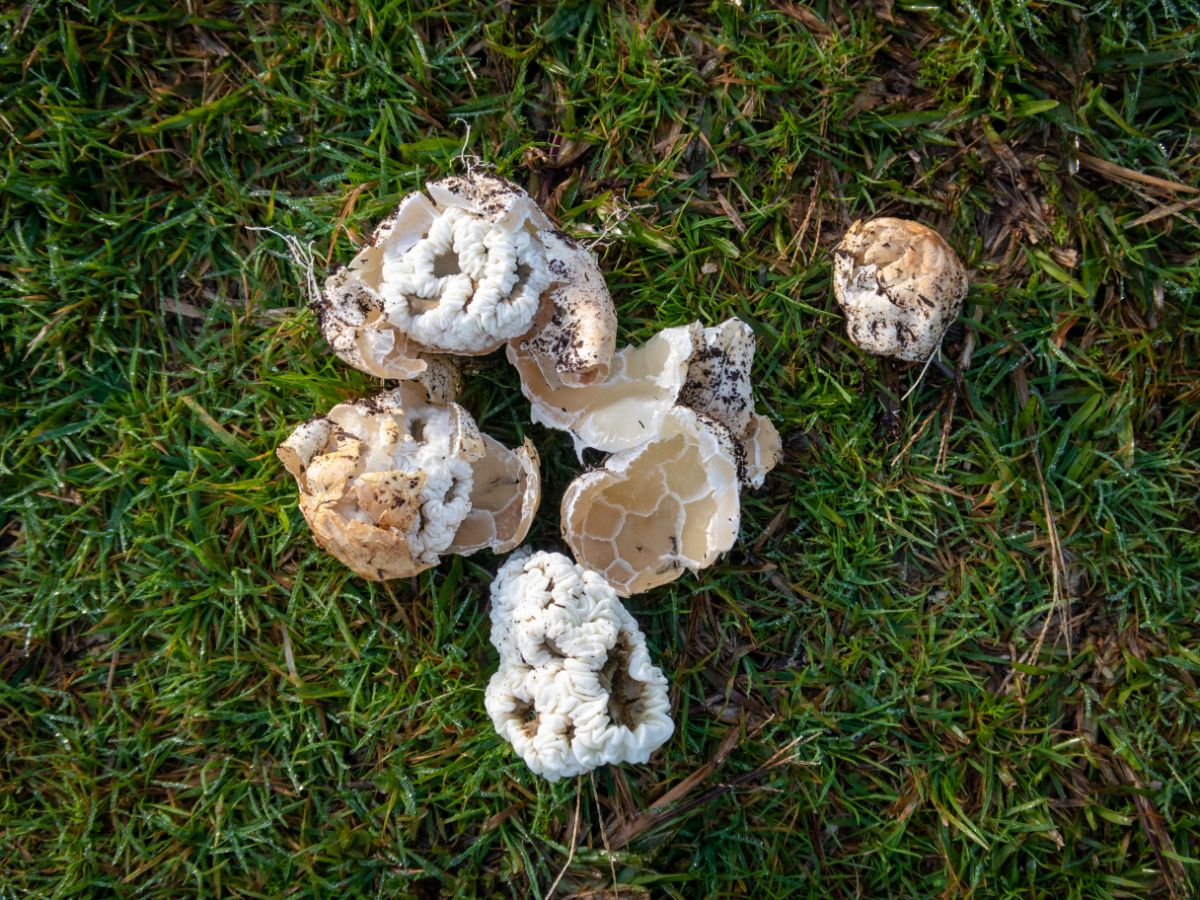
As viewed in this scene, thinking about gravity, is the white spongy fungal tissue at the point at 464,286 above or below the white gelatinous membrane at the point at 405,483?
above

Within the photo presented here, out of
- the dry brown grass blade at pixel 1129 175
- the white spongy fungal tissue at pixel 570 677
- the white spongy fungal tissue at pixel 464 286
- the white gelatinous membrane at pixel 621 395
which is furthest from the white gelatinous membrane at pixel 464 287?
the dry brown grass blade at pixel 1129 175

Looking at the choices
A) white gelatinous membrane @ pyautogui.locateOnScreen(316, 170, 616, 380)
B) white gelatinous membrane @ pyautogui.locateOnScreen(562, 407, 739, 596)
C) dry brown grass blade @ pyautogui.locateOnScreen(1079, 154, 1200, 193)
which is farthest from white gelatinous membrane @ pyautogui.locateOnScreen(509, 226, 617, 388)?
dry brown grass blade @ pyautogui.locateOnScreen(1079, 154, 1200, 193)

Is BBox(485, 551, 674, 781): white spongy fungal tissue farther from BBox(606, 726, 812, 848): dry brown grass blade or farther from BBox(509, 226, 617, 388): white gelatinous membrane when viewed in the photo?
BBox(509, 226, 617, 388): white gelatinous membrane

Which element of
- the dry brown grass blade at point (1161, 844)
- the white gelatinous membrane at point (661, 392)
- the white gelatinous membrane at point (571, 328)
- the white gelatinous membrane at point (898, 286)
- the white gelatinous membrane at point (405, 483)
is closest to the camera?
the white gelatinous membrane at point (405, 483)

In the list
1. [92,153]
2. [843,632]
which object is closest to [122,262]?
[92,153]

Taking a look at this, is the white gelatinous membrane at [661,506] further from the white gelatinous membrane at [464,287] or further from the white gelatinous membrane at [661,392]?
the white gelatinous membrane at [464,287]

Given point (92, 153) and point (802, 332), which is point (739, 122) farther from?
point (92, 153)
